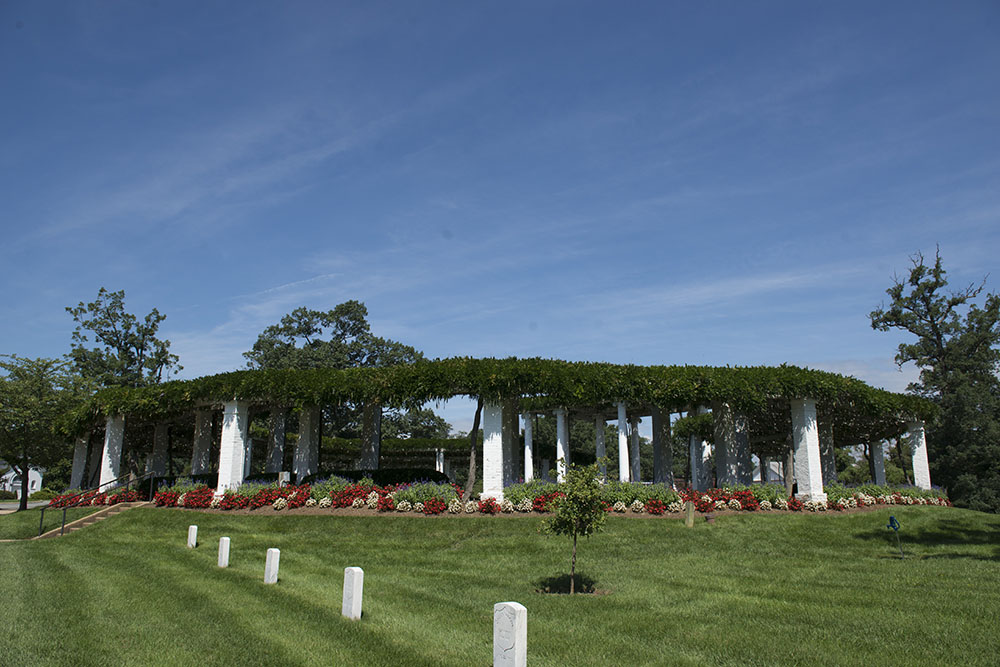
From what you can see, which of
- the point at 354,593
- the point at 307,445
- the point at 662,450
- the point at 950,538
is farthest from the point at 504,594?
the point at 662,450

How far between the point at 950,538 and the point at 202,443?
98.7 feet

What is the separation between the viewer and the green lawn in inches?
810

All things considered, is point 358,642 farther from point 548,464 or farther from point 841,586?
point 548,464

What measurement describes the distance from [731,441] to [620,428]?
4638mm

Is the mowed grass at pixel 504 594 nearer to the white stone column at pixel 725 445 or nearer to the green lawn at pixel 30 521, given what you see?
the green lawn at pixel 30 521

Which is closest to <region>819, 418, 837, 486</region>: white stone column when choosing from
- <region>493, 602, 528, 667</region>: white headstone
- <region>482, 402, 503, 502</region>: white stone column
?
<region>482, 402, 503, 502</region>: white stone column

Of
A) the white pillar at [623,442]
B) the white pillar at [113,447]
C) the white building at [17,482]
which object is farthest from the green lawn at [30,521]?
the white building at [17,482]

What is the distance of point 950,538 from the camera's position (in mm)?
18141

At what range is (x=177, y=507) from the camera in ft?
75.6

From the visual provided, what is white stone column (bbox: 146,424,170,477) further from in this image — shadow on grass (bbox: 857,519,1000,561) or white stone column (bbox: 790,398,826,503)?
shadow on grass (bbox: 857,519,1000,561)

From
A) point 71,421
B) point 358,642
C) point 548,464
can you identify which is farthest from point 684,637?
point 548,464

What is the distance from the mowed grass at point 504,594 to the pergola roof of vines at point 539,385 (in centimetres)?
468

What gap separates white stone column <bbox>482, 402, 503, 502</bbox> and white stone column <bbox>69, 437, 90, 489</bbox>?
24238 millimetres

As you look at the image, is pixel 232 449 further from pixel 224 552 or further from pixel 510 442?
pixel 510 442
